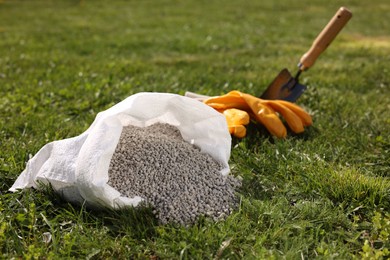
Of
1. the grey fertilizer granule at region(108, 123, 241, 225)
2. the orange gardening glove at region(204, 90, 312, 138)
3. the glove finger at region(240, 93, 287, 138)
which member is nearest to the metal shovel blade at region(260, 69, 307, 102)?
the orange gardening glove at region(204, 90, 312, 138)

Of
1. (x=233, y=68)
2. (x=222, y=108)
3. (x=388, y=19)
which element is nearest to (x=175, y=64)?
(x=233, y=68)

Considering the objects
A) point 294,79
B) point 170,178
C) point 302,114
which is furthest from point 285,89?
point 170,178

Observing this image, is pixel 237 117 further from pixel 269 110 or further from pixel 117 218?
pixel 117 218

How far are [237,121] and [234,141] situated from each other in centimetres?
13

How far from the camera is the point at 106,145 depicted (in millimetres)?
2271

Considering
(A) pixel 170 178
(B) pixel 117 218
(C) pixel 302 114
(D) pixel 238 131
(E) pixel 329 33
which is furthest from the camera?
(E) pixel 329 33

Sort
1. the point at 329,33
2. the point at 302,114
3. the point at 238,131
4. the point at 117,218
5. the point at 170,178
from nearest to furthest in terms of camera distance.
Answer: the point at 117,218 → the point at 170,178 → the point at 238,131 → the point at 302,114 → the point at 329,33

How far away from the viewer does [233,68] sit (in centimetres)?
503

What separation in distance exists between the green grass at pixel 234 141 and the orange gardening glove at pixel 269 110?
0.27 ft

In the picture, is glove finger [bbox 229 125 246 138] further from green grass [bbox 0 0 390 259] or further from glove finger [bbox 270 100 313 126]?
glove finger [bbox 270 100 313 126]

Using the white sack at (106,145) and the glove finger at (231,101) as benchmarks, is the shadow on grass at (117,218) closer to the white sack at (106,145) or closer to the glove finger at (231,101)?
the white sack at (106,145)

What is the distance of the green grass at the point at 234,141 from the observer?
2105mm

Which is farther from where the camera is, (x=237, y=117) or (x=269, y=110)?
(x=269, y=110)

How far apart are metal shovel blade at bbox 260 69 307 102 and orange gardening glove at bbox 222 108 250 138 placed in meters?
0.59
